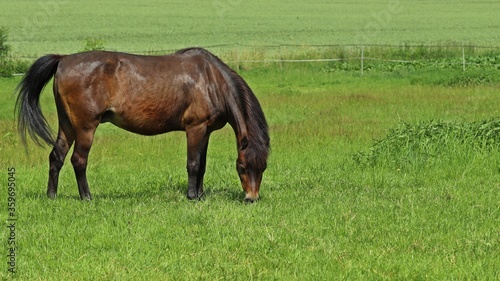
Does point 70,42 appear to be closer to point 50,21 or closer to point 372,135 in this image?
point 50,21

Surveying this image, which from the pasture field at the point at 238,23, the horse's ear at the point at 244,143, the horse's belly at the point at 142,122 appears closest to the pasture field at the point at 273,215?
the horse's ear at the point at 244,143

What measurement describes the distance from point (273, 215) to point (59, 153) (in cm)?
286

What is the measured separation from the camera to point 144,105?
10.6 meters

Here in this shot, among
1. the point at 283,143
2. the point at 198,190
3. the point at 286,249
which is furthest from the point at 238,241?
the point at 283,143

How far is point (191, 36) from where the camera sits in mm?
50125

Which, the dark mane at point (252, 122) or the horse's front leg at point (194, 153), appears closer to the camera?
the dark mane at point (252, 122)

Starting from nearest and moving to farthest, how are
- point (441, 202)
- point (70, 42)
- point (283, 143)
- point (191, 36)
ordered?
point (441, 202) < point (283, 143) < point (70, 42) < point (191, 36)

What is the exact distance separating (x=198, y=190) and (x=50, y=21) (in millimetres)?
49286

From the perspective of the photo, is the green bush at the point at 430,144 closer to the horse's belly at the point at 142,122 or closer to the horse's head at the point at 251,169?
the horse's head at the point at 251,169

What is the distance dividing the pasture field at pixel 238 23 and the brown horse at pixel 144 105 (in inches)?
1174

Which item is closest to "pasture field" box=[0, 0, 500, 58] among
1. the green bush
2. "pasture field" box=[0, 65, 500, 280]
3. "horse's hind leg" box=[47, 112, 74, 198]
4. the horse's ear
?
"pasture field" box=[0, 65, 500, 280]

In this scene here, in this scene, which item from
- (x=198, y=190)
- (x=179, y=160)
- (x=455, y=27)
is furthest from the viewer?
(x=455, y=27)

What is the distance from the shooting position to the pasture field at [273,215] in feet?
24.2

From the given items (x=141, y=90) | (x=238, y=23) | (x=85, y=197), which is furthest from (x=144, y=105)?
(x=238, y=23)
